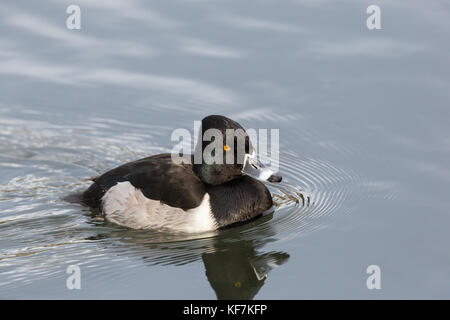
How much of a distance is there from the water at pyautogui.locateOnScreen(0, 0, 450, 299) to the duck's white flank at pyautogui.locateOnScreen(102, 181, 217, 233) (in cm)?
13

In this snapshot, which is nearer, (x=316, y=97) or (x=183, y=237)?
(x=183, y=237)

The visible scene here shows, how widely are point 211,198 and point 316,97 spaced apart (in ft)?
9.07

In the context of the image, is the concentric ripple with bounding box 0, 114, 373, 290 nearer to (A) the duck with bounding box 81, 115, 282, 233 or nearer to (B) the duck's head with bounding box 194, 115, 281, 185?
(A) the duck with bounding box 81, 115, 282, 233

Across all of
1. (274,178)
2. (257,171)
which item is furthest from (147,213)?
(274,178)

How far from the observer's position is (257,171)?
7977mm

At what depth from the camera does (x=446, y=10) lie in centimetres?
1130

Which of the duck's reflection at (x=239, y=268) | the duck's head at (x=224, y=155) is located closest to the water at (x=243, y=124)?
the duck's reflection at (x=239, y=268)

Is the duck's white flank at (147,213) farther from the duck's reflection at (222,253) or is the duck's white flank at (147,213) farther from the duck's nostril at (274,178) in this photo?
the duck's nostril at (274,178)

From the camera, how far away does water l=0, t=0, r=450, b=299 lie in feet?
23.3

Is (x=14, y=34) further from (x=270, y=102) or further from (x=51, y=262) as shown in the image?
(x=51, y=262)

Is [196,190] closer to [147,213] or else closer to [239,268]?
[147,213]

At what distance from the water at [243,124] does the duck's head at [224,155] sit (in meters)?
0.53

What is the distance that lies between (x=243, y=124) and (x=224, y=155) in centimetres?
189

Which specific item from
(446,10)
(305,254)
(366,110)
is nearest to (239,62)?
(366,110)
